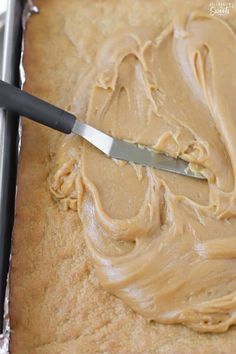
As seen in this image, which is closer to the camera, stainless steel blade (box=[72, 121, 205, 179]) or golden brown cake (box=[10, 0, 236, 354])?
golden brown cake (box=[10, 0, 236, 354])

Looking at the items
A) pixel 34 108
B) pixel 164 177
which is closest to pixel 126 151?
pixel 164 177

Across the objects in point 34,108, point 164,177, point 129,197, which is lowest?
point 129,197

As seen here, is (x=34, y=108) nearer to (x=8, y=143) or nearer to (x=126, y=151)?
(x=8, y=143)

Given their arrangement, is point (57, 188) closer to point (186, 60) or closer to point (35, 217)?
point (35, 217)

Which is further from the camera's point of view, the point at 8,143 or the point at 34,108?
the point at 8,143

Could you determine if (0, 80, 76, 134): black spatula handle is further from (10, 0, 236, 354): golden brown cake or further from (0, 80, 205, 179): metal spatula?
(10, 0, 236, 354): golden brown cake

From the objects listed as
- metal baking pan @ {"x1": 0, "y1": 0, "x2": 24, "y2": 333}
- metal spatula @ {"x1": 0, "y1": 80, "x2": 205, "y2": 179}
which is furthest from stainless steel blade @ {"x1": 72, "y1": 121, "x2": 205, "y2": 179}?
metal baking pan @ {"x1": 0, "y1": 0, "x2": 24, "y2": 333}
